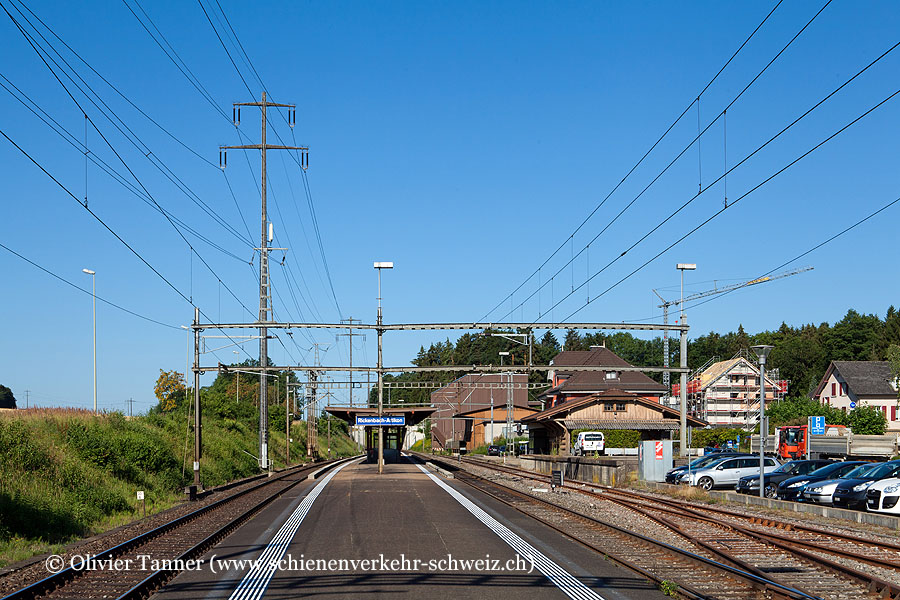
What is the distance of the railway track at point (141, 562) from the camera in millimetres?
12647

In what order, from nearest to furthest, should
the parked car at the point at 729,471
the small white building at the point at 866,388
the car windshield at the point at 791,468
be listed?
the car windshield at the point at 791,468
the parked car at the point at 729,471
the small white building at the point at 866,388

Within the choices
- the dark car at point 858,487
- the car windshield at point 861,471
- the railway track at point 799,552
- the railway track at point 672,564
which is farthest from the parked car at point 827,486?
the railway track at point 672,564

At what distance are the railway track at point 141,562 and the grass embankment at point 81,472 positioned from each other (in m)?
2.15

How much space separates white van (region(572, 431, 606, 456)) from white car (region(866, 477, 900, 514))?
4356 cm

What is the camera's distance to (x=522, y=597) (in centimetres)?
1229

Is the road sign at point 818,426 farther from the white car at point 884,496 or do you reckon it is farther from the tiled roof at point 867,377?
the tiled roof at point 867,377

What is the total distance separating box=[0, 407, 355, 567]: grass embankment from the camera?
21.5 meters

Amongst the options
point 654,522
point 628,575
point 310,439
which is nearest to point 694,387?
point 310,439

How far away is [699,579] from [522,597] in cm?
329

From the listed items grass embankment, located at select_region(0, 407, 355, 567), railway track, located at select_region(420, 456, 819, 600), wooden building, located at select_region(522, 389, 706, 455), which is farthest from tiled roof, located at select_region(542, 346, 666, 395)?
railway track, located at select_region(420, 456, 819, 600)

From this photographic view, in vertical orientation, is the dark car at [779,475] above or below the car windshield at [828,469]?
below

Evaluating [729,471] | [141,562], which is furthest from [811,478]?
[141,562]

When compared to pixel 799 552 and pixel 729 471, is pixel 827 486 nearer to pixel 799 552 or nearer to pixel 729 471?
pixel 729 471

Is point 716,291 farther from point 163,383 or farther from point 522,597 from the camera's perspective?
point 522,597
